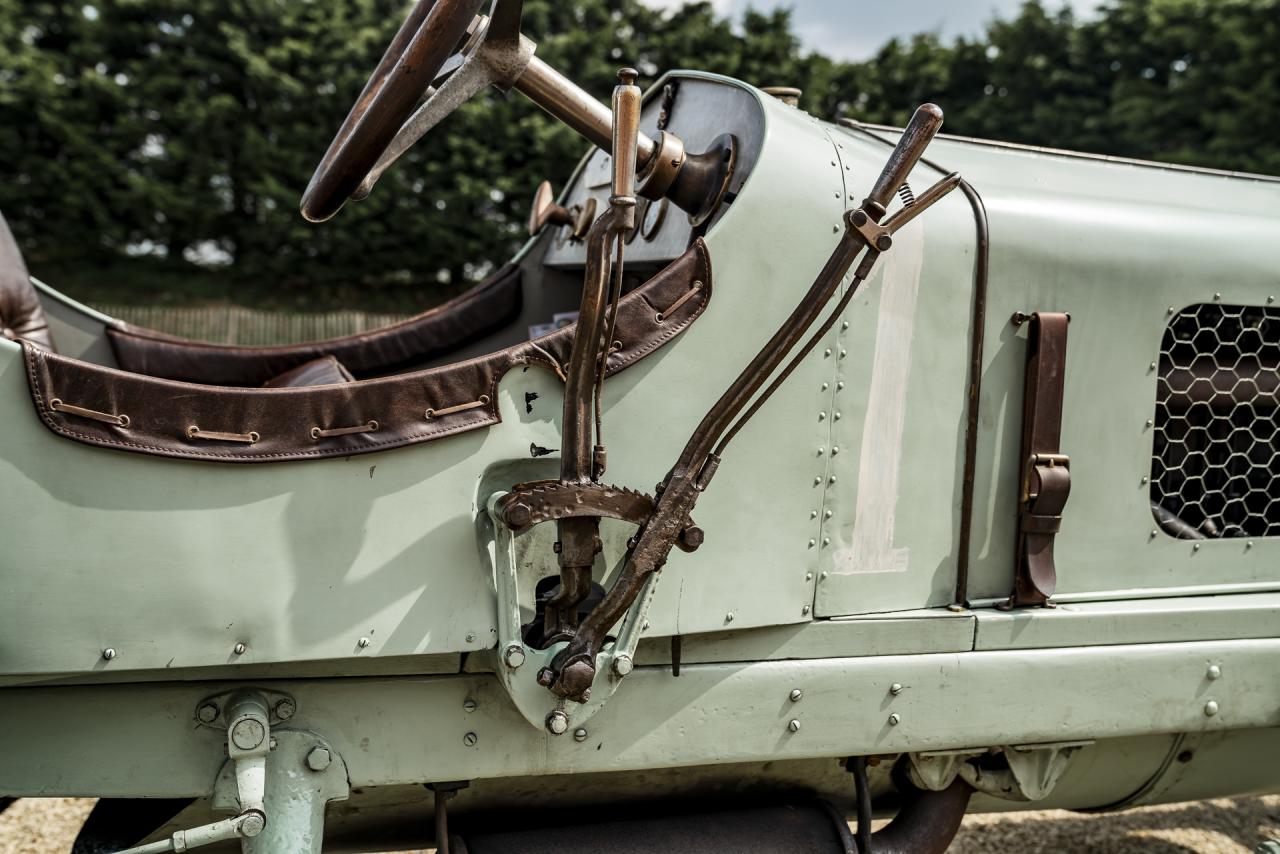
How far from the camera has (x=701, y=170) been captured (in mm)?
2000

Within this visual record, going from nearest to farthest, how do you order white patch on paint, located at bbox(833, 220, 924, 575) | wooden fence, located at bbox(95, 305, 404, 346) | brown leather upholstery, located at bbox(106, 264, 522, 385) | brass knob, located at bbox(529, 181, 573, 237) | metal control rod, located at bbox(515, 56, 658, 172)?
metal control rod, located at bbox(515, 56, 658, 172), white patch on paint, located at bbox(833, 220, 924, 575), brown leather upholstery, located at bbox(106, 264, 522, 385), brass knob, located at bbox(529, 181, 573, 237), wooden fence, located at bbox(95, 305, 404, 346)

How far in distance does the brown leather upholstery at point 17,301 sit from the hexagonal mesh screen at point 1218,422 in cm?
250

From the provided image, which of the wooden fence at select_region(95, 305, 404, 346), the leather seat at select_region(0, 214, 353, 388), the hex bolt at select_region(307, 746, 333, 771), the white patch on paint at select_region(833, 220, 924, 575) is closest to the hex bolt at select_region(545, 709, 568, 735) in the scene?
the hex bolt at select_region(307, 746, 333, 771)

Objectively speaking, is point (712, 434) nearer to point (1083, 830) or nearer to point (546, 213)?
point (546, 213)

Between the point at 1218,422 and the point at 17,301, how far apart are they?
8.97ft

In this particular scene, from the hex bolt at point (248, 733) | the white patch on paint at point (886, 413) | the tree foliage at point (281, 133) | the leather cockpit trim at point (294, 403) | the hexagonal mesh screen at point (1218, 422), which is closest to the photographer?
the leather cockpit trim at point (294, 403)

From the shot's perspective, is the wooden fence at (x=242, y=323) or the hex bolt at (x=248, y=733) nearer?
the hex bolt at (x=248, y=733)

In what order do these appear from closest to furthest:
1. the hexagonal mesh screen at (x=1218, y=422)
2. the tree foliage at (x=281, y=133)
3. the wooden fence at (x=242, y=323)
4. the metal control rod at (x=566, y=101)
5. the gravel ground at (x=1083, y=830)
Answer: the metal control rod at (x=566, y=101)
the hexagonal mesh screen at (x=1218, y=422)
the gravel ground at (x=1083, y=830)
the wooden fence at (x=242, y=323)
the tree foliage at (x=281, y=133)

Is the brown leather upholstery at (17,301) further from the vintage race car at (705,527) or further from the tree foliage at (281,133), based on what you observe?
the tree foliage at (281,133)

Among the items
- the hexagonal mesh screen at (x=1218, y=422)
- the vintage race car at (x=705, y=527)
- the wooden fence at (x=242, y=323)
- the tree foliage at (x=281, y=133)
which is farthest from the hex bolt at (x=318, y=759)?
the tree foliage at (x=281, y=133)

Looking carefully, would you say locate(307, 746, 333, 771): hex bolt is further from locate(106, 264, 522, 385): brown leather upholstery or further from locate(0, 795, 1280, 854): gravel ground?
locate(0, 795, 1280, 854): gravel ground

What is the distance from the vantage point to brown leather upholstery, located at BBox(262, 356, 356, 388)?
2395 millimetres

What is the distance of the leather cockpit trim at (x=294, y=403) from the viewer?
1475 millimetres

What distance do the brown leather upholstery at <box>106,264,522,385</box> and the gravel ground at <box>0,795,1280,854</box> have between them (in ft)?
4.89
